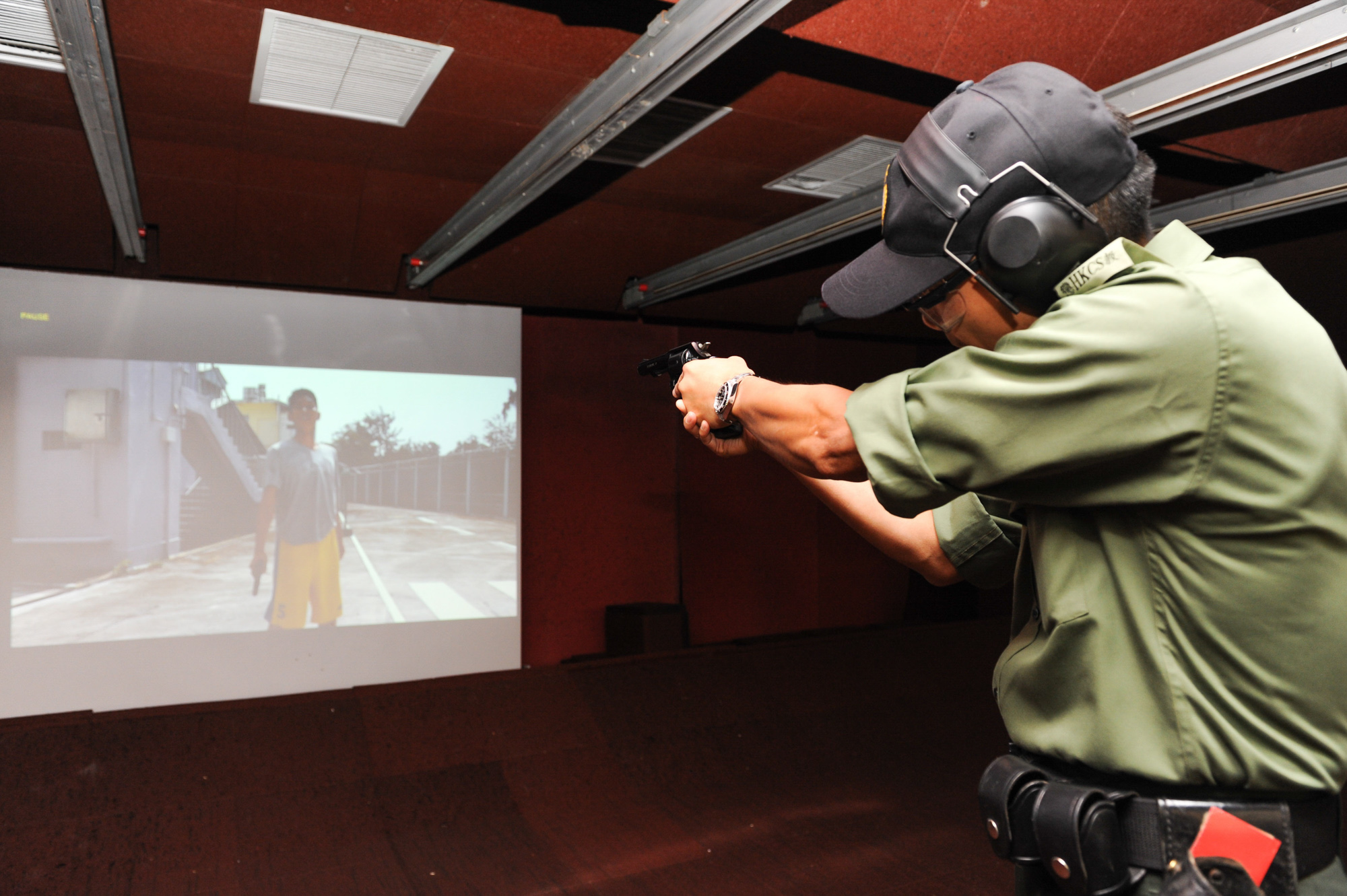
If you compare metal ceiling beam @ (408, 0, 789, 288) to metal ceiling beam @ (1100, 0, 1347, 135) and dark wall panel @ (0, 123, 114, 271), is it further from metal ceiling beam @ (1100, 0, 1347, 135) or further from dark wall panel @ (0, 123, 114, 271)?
dark wall panel @ (0, 123, 114, 271)

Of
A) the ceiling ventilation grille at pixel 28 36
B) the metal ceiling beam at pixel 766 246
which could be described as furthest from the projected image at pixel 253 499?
the ceiling ventilation grille at pixel 28 36

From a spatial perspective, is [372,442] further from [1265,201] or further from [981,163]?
[1265,201]

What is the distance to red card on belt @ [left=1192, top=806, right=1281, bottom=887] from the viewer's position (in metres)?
0.68

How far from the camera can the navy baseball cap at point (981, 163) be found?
76 centimetres

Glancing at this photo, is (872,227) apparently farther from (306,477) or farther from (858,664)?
(306,477)

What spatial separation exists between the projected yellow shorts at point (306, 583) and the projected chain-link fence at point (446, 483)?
296 mm

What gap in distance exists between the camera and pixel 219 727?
11.0 ft

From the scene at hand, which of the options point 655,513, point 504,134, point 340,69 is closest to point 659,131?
point 504,134

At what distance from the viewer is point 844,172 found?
352 centimetres

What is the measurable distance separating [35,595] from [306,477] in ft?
3.85

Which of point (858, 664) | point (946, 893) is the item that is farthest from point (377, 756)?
point (858, 664)

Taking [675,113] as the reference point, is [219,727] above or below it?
below

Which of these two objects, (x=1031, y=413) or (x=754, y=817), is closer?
(x=1031, y=413)

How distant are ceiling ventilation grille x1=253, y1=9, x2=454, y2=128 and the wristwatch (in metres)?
2.11
